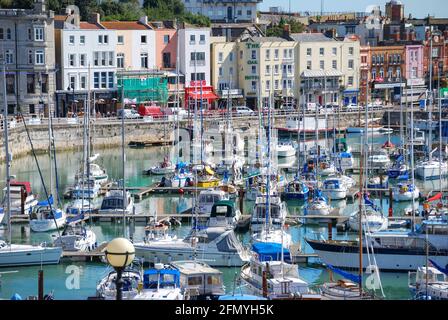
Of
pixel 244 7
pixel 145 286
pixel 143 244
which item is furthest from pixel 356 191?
pixel 244 7

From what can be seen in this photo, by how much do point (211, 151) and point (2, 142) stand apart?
14.8 ft

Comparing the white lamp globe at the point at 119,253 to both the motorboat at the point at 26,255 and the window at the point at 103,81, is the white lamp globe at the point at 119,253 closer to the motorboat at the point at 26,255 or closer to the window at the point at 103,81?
the motorboat at the point at 26,255

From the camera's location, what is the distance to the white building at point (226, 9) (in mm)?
40656

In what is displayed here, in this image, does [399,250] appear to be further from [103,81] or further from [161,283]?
[103,81]

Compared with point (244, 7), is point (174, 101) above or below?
below

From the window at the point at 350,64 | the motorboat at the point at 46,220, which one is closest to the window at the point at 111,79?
the window at the point at 350,64

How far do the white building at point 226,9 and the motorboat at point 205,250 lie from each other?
27.3m

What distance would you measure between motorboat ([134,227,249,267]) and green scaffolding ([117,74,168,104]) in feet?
61.0

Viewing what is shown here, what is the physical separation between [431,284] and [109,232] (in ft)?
21.7

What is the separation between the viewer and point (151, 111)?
30.3 metres

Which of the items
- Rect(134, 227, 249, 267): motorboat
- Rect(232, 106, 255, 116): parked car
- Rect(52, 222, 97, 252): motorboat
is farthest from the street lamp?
Rect(232, 106, 255, 116): parked car

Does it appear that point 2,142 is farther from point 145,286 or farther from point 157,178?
point 145,286

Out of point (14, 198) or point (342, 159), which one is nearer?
point (14, 198)

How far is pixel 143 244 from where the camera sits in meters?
13.2
